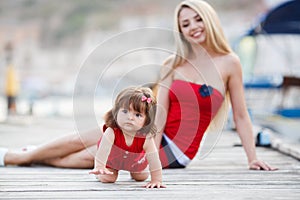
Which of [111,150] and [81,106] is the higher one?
[81,106]

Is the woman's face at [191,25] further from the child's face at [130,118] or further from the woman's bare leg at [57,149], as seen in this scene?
the child's face at [130,118]

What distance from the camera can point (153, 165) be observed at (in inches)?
98.0

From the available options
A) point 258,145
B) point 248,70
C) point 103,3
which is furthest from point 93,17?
point 258,145

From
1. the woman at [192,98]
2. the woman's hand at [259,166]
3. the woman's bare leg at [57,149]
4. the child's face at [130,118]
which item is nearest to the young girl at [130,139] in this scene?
the child's face at [130,118]

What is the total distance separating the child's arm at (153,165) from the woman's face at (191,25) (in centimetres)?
84

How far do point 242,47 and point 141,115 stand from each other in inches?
334

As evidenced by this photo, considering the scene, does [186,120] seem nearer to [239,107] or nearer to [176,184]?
[239,107]

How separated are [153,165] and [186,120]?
72cm

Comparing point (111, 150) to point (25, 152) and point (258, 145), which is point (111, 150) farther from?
point (258, 145)

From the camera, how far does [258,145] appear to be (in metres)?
4.28

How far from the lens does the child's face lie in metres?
2.38

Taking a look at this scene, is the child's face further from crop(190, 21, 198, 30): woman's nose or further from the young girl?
crop(190, 21, 198, 30): woman's nose

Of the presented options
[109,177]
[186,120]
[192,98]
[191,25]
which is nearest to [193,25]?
[191,25]

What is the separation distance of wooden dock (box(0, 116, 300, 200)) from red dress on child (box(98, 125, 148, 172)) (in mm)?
84
